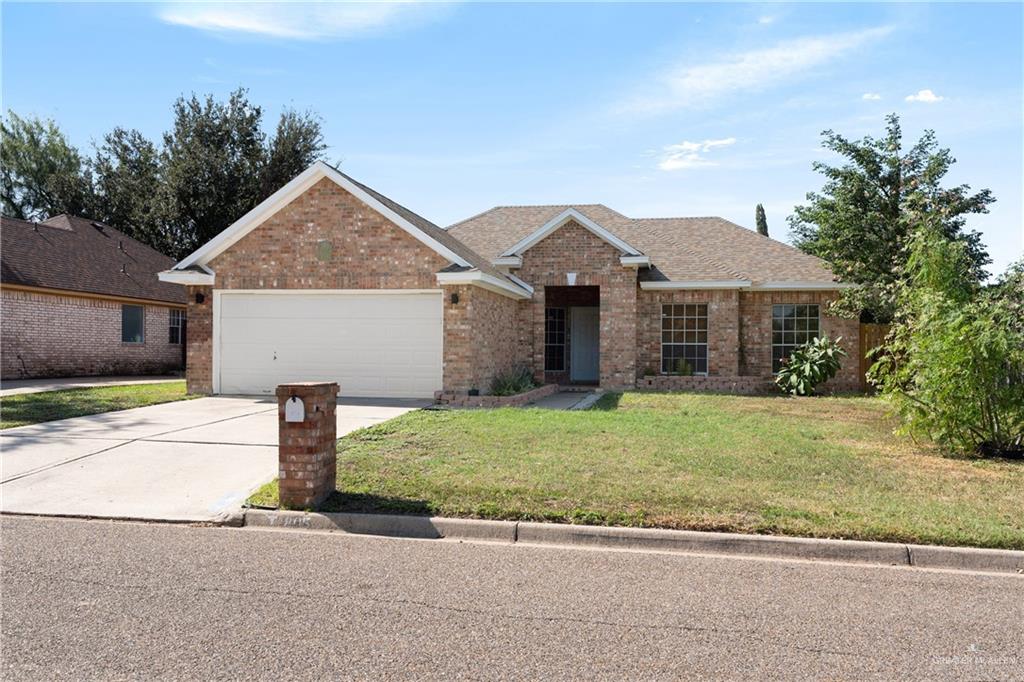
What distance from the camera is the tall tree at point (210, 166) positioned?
113 ft

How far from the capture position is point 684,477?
7852mm

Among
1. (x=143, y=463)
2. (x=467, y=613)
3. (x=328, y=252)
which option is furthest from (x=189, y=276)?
(x=467, y=613)

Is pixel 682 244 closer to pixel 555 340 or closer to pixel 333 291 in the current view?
pixel 555 340

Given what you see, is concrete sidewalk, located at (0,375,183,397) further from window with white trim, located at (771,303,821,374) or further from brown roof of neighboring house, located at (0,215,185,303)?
window with white trim, located at (771,303,821,374)

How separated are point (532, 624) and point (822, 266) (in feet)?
59.3

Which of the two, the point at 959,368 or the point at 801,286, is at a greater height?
the point at 801,286

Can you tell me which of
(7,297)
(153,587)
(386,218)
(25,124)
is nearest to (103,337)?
(7,297)

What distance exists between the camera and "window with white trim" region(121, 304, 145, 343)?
79.5 feet

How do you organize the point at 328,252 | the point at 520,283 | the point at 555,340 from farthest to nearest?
the point at 555,340
the point at 520,283
the point at 328,252

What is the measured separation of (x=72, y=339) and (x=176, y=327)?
4811 millimetres

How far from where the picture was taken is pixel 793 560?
5.79 meters

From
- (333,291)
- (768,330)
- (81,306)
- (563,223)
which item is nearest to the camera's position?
(333,291)

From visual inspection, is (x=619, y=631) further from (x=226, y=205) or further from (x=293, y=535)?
(x=226, y=205)

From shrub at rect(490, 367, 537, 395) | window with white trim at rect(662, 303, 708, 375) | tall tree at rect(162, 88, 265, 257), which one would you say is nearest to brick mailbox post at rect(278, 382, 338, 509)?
shrub at rect(490, 367, 537, 395)
